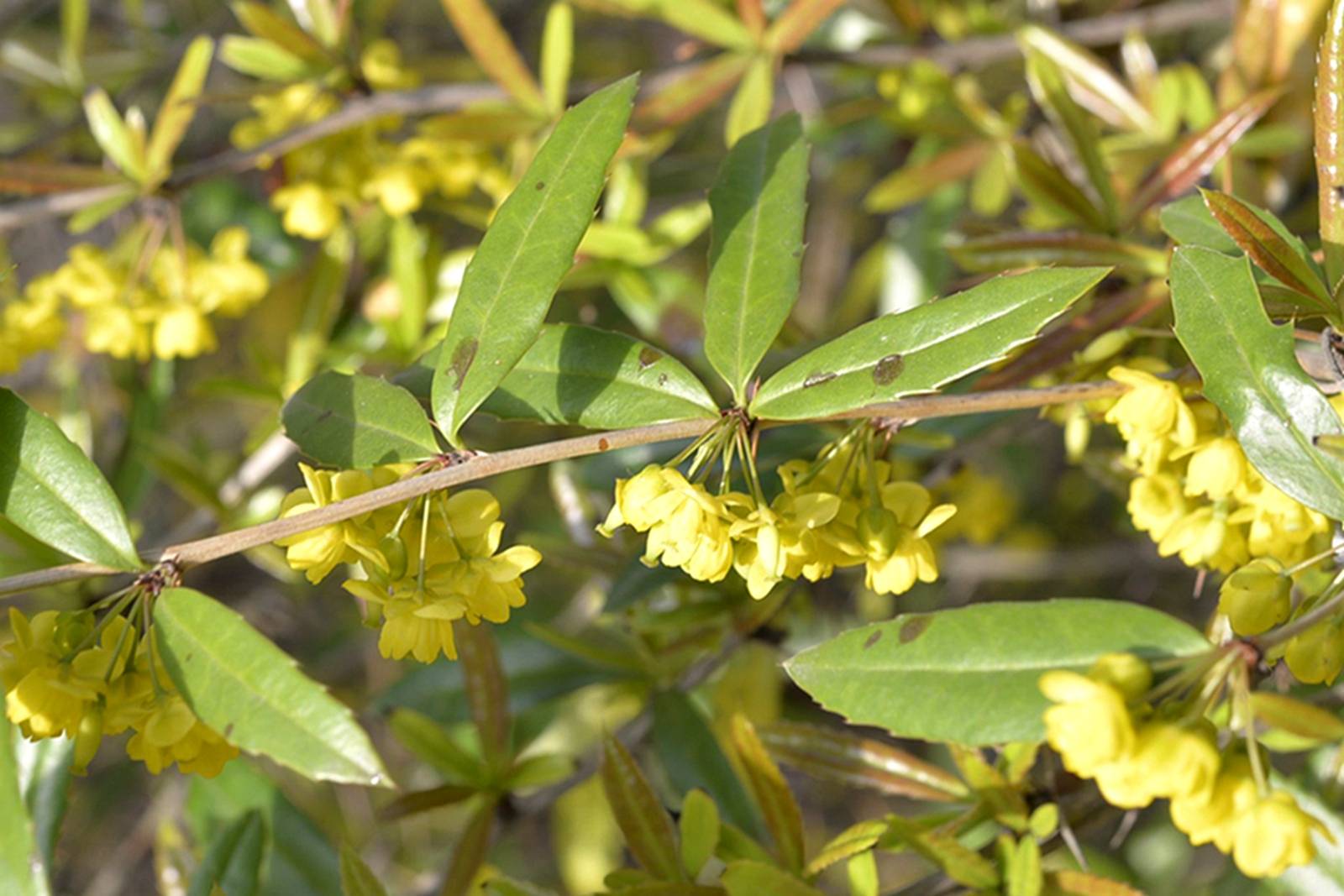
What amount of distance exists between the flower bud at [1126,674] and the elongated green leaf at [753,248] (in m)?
0.33

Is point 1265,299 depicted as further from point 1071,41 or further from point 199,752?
point 1071,41

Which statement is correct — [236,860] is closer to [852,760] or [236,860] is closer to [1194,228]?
[852,760]

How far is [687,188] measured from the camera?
2.17 meters

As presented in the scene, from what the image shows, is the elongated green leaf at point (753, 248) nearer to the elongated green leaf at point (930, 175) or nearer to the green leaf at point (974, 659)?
the green leaf at point (974, 659)

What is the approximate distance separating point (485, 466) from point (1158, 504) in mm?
549

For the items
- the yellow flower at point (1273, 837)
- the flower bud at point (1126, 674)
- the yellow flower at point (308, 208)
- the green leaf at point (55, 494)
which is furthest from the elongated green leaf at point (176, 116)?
the yellow flower at point (1273, 837)

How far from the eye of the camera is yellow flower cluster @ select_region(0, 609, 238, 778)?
83cm

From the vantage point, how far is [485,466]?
85cm

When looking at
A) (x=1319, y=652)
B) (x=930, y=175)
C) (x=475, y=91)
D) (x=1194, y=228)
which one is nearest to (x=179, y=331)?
(x=475, y=91)

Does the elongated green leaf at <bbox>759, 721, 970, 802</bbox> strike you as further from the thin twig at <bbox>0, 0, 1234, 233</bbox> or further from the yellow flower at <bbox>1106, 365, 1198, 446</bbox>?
the thin twig at <bbox>0, 0, 1234, 233</bbox>

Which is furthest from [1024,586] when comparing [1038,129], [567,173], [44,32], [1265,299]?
[44,32]

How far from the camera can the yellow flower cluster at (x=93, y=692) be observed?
0.83 meters

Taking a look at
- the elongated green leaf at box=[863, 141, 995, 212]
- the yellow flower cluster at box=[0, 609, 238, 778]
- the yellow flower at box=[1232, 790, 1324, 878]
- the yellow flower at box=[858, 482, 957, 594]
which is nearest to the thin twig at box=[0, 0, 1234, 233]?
the elongated green leaf at box=[863, 141, 995, 212]

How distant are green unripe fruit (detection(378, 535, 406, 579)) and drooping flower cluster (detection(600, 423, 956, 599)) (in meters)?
0.15
